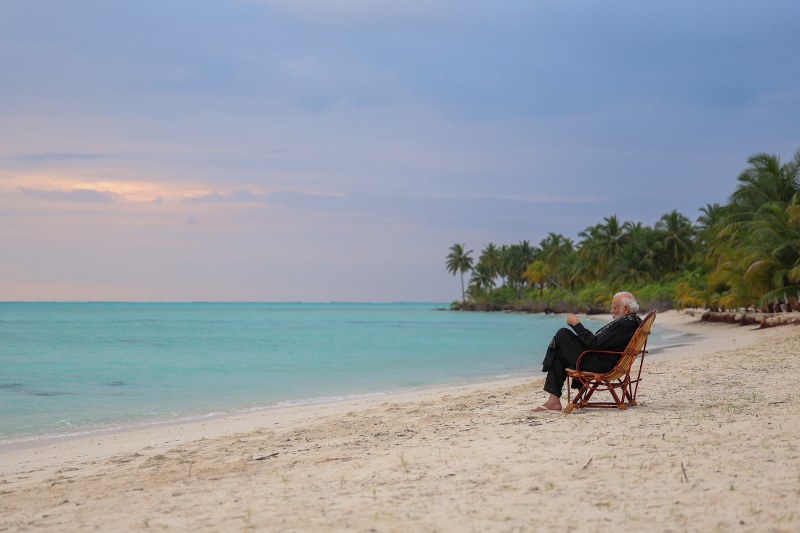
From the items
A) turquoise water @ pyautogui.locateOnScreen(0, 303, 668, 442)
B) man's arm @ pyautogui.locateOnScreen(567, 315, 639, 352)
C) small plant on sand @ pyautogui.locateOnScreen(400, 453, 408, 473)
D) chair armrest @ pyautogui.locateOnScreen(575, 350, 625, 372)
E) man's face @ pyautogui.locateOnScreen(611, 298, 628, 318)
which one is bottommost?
turquoise water @ pyautogui.locateOnScreen(0, 303, 668, 442)

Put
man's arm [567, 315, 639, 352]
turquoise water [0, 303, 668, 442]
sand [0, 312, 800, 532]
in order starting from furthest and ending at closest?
turquoise water [0, 303, 668, 442] < man's arm [567, 315, 639, 352] < sand [0, 312, 800, 532]

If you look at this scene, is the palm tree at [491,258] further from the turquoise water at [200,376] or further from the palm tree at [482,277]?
the turquoise water at [200,376]

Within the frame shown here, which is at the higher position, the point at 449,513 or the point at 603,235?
the point at 603,235

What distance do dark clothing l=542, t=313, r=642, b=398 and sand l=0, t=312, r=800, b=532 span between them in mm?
494

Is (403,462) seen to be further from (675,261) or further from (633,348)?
(675,261)

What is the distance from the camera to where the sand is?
3994 millimetres

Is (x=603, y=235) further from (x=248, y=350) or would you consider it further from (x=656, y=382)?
(x=656, y=382)

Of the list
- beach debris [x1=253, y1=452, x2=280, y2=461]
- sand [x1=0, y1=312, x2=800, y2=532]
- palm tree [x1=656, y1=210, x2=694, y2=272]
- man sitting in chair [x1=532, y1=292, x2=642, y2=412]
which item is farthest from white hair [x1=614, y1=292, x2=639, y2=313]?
palm tree [x1=656, y1=210, x2=694, y2=272]

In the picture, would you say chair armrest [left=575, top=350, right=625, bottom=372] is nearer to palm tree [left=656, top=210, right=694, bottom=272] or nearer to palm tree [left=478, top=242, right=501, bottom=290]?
palm tree [left=656, top=210, right=694, bottom=272]

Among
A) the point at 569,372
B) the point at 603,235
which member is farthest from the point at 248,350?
the point at 603,235

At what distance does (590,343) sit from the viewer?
723 cm

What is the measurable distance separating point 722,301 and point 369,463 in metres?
33.1

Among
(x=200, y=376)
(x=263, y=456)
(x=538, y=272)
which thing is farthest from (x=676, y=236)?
(x=263, y=456)

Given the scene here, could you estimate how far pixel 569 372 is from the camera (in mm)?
7297
